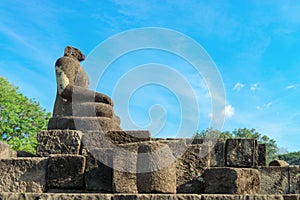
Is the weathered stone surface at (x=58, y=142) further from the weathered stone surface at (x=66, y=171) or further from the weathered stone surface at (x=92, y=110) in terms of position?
→ the weathered stone surface at (x=92, y=110)

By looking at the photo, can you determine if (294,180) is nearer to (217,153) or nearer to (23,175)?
(217,153)

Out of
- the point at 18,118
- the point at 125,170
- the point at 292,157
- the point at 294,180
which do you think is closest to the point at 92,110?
the point at 125,170

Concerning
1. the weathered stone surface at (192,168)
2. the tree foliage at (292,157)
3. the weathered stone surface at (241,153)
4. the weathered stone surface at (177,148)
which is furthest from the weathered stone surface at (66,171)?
the tree foliage at (292,157)

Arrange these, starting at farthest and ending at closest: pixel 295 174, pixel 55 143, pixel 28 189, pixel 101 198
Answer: pixel 295 174, pixel 55 143, pixel 28 189, pixel 101 198

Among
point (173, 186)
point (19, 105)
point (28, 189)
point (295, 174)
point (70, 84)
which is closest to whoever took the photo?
point (173, 186)

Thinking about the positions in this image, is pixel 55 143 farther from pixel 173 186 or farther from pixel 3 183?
pixel 173 186

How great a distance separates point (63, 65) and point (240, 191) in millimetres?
4521

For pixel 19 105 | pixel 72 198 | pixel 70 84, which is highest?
pixel 19 105

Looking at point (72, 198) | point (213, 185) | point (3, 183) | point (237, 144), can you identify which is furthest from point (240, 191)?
point (3, 183)

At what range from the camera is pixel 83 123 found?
619 centimetres

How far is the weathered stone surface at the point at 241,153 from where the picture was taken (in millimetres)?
5379

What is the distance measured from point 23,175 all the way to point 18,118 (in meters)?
19.4

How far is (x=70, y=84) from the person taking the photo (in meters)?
7.32

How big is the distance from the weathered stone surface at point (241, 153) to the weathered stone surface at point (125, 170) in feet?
5.64
